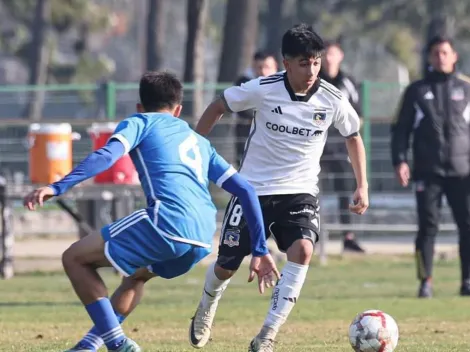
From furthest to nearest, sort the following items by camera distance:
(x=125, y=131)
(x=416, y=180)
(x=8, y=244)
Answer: (x=8, y=244) → (x=416, y=180) → (x=125, y=131)

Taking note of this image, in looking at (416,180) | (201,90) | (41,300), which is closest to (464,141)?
(416,180)

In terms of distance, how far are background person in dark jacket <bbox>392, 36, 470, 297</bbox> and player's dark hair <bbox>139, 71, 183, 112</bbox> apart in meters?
5.47

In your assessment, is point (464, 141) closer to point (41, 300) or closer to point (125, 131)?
point (41, 300)

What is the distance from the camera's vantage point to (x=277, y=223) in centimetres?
891

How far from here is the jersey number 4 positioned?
7645 millimetres

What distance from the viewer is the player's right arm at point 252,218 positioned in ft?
25.0

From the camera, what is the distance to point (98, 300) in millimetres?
7523

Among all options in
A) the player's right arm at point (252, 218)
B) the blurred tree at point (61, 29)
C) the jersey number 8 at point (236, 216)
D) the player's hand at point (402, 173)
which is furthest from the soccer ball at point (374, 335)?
the blurred tree at point (61, 29)

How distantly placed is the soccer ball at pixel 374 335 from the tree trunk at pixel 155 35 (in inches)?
1544

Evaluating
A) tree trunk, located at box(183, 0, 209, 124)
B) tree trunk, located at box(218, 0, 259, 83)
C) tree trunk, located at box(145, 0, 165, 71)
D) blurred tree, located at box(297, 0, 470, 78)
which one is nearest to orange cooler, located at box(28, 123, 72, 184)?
tree trunk, located at box(183, 0, 209, 124)

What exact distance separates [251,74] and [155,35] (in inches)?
1313

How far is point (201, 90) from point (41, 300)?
726cm

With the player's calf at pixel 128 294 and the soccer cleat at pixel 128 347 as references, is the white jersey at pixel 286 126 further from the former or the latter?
the soccer cleat at pixel 128 347

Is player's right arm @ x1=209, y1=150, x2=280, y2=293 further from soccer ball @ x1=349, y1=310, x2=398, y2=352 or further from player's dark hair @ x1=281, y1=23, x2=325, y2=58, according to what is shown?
player's dark hair @ x1=281, y1=23, x2=325, y2=58
